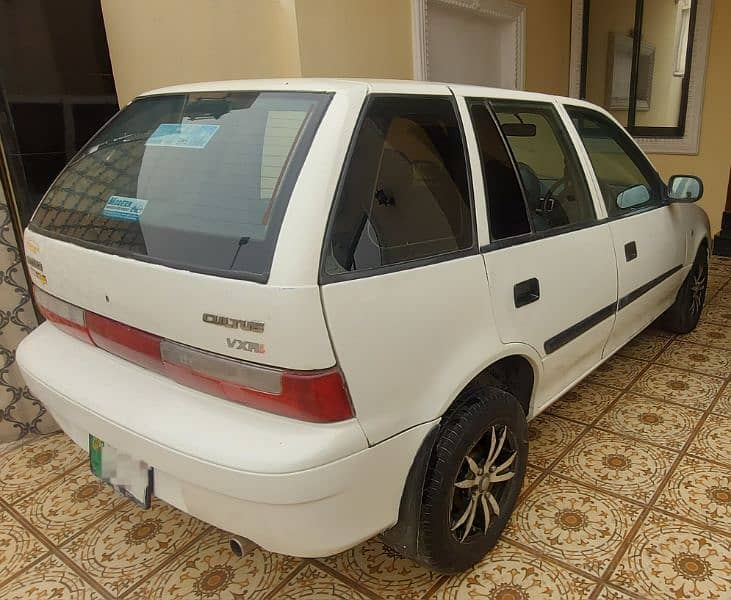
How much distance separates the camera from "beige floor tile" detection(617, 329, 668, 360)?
10.6 ft

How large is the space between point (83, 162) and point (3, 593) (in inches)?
55.6

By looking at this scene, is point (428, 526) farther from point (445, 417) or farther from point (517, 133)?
point (517, 133)

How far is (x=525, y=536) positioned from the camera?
1880 mm

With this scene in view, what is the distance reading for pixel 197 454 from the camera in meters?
1.25

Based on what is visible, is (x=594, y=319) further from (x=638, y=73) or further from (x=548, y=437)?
(x=638, y=73)

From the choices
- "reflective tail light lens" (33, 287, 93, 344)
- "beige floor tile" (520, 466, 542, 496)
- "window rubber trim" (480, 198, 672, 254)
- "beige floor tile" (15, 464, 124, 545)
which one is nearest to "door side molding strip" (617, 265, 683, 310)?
"window rubber trim" (480, 198, 672, 254)

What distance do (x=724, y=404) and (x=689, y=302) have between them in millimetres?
872

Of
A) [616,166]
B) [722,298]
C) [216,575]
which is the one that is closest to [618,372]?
[616,166]

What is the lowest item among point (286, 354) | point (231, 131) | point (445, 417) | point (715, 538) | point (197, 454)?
point (715, 538)

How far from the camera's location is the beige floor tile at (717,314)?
3658mm

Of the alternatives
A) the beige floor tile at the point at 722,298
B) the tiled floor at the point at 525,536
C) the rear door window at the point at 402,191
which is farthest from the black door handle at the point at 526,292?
the beige floor tile at the point at 722,298

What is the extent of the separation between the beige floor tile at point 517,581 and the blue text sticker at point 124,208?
1.43 m

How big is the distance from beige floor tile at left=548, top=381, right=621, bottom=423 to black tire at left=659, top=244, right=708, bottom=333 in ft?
2.79

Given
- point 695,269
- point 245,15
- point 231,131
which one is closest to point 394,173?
point 231,131
